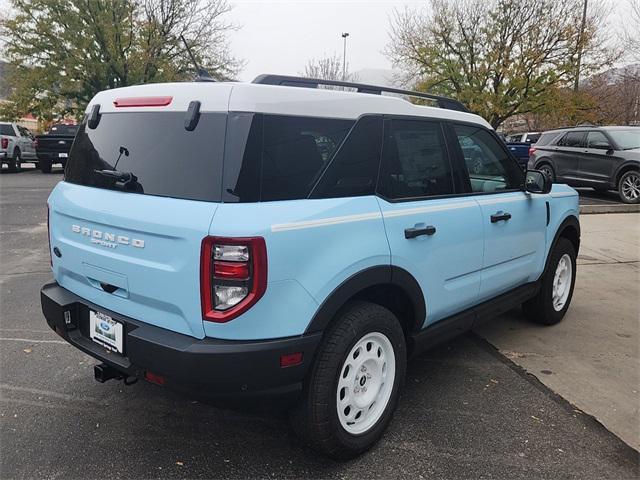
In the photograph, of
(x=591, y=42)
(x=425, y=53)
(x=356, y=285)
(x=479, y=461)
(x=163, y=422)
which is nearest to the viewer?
(x=356, y=285)

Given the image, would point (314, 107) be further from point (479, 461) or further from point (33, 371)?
point (33, 371)

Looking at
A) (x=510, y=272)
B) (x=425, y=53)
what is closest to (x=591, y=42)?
(x=425, y=53)

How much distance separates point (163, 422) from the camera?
3.01 meters

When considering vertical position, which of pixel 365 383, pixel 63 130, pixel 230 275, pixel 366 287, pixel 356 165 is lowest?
A: pixel 365 383

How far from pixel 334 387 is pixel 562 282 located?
3227 millimetres

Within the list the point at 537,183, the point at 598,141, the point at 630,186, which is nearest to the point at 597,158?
the point at 598,141

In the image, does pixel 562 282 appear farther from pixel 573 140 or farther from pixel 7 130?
pixel 7 130

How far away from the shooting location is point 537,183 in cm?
405

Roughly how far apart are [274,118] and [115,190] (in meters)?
0.92

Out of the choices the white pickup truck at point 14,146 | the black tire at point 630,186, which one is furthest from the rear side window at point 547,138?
the white pickup truck at point 14,146

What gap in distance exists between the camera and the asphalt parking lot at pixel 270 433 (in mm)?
2607

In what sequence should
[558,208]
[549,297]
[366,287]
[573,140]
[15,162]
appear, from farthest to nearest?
[15,162], [573,140], [549,297], [558,208], [366,287]

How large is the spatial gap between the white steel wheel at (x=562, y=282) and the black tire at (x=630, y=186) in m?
8.68

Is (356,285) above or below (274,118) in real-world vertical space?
below
